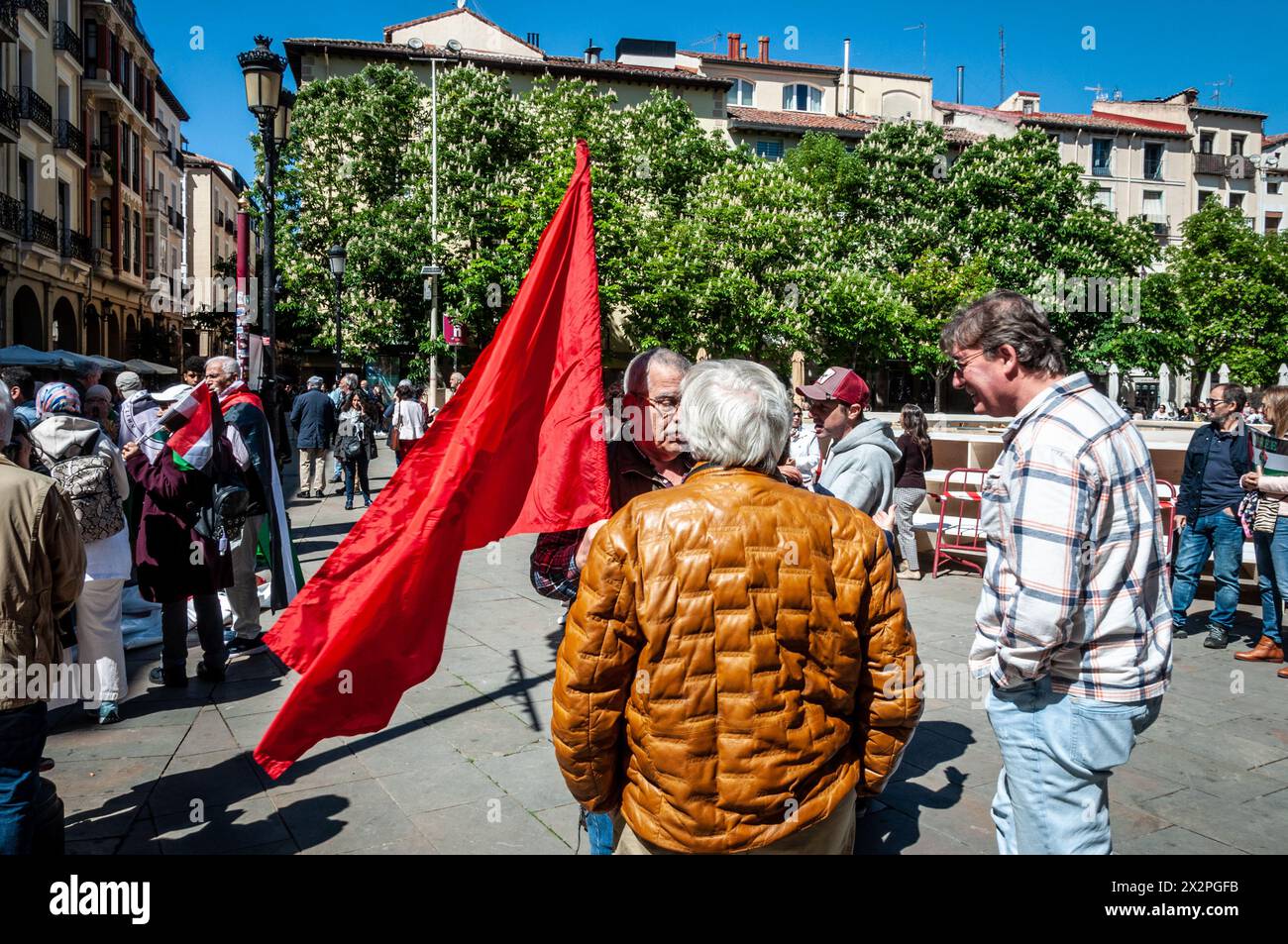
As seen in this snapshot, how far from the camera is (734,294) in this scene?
Answer: 3027 cm

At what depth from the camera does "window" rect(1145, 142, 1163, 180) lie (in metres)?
50.1

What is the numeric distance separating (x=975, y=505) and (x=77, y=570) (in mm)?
9776

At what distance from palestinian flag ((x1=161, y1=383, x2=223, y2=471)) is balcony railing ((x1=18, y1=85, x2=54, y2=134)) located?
86.9 ft

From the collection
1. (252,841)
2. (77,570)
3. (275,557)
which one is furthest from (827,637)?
(275,557)

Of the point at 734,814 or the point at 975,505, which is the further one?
the point at 975,505

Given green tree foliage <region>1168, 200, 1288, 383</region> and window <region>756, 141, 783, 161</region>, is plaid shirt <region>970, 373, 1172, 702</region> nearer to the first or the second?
window <region>756, 141, 783, 161</region>

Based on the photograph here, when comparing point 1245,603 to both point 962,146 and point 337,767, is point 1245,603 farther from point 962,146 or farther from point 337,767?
point 962,146

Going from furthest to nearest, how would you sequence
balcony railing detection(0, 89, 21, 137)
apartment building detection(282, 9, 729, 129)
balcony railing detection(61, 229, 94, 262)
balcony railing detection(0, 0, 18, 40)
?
apartment building detection(282, 9, 729, 129)
balcony railing detection(61, 229, 94, 262)
balcony railing detection(0, 89, 21, 137)
balcony railing detection(0, 0, 18, 40)

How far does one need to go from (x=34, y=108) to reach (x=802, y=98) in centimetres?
3524

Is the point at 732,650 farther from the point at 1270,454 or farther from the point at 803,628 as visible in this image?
the point at 1270,454

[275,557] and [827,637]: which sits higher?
[827,637]

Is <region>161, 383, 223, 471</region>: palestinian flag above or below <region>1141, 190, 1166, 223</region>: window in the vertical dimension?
below

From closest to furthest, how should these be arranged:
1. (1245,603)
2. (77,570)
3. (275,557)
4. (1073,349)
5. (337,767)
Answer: (77,570) → (337,767) → (275,557) → (1245,603) → (1073,349)

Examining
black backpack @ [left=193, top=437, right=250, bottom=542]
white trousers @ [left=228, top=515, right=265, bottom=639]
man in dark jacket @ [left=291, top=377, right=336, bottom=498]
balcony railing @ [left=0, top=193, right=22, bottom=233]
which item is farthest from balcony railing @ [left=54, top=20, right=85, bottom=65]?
black backpack @ [left=193, top=437, right=250, bottom=542]
